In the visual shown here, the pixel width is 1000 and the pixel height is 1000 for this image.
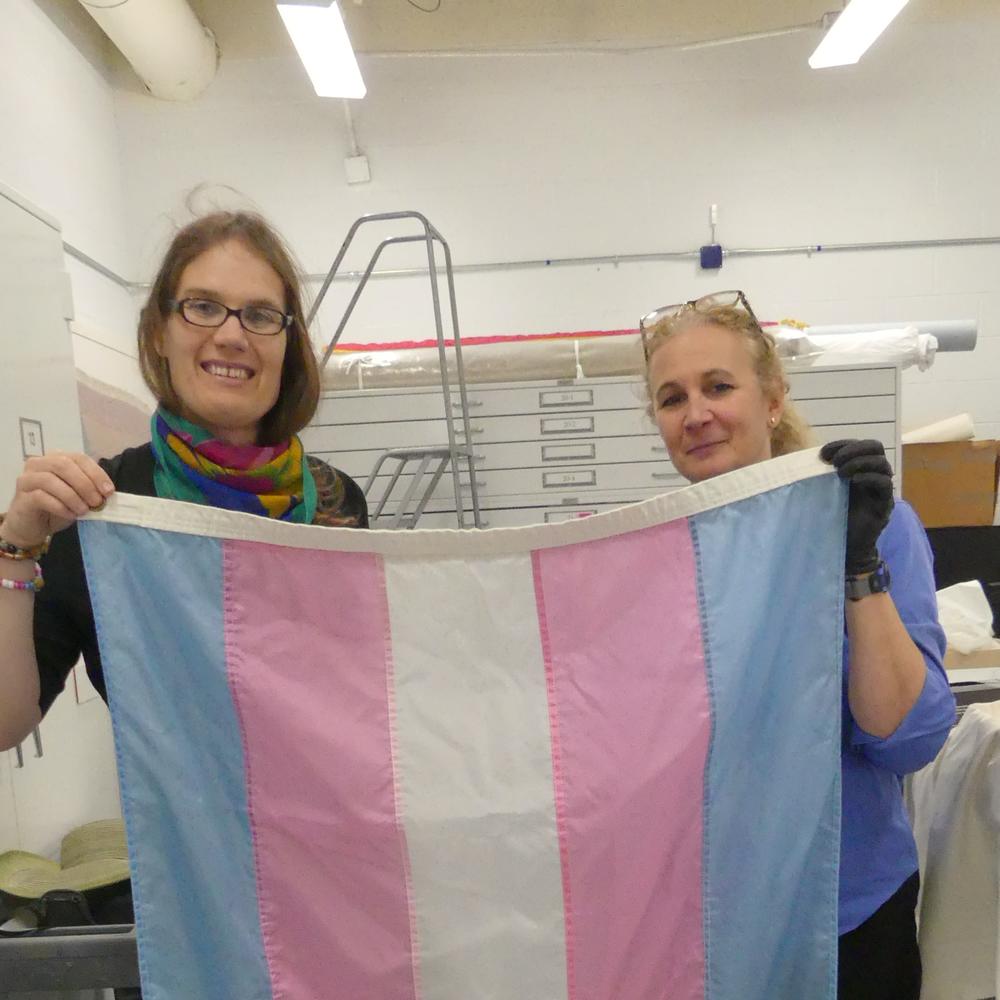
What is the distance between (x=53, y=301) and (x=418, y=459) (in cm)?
148

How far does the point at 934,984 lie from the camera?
4.93 ft

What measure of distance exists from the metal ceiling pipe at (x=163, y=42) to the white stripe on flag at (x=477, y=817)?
3.61 metres

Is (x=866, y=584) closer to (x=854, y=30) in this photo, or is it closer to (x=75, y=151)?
(x=854, y=30)

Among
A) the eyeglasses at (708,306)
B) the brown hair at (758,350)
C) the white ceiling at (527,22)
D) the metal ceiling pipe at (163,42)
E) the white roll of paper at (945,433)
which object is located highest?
the white ceiling at (527,22)

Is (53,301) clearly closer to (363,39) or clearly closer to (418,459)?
(418,459)

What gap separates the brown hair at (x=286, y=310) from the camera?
121 cm

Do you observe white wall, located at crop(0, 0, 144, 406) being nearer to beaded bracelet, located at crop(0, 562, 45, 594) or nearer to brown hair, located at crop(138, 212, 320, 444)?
brown hair, located at crop(138, 212, 320, 444)

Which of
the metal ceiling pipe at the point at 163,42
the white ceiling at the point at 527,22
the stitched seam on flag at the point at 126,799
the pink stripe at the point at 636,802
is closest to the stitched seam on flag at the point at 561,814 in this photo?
the pink stripe at the point at 636,802

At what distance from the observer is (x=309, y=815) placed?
108cm

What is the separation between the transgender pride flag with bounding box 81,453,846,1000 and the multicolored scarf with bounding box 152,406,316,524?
13 cm

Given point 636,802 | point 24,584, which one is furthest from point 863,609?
point 24,584

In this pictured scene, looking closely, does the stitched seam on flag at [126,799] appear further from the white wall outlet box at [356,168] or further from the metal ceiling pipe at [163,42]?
the white wall outlet box at [356,168]

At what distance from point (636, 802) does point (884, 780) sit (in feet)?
1.25

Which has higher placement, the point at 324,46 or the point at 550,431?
the point at 324,46
